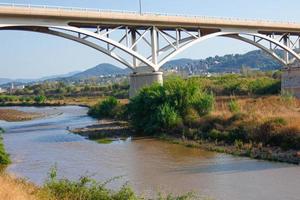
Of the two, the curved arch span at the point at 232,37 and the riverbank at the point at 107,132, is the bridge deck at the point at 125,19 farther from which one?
the riverbank at the point at 107,132

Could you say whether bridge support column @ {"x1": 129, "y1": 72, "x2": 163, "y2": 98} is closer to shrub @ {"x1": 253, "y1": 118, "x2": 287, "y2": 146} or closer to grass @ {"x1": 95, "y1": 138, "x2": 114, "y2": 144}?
grass @ {"x1": 95, "y1": 138, "x2": 114, "y2": 144}

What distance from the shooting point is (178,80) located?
30.0m

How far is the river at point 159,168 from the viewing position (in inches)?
582

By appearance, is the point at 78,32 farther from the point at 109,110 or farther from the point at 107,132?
the point at 109,110

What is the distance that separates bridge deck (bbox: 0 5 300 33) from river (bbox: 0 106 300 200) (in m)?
6.67

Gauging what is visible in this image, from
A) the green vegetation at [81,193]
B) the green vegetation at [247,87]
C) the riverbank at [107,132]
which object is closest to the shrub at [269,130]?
the riverbank at [107,132]

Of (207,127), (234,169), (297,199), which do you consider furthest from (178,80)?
(297,199)

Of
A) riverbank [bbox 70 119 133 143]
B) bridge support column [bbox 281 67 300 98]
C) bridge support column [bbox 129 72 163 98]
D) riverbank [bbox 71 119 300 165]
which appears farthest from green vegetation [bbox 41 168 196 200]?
bridge support column [bbox 281 67 300 98]

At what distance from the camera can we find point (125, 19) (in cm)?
2997

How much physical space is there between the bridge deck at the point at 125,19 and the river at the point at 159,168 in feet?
21.9

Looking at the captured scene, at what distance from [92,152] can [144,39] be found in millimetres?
10628

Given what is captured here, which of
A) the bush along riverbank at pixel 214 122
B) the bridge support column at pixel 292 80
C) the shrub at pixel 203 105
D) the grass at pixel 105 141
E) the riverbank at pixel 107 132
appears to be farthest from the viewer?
the bridge support column at pixel 292 80

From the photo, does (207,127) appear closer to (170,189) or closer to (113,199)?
(170,189)

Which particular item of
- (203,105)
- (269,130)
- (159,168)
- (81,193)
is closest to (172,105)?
(203,105)
